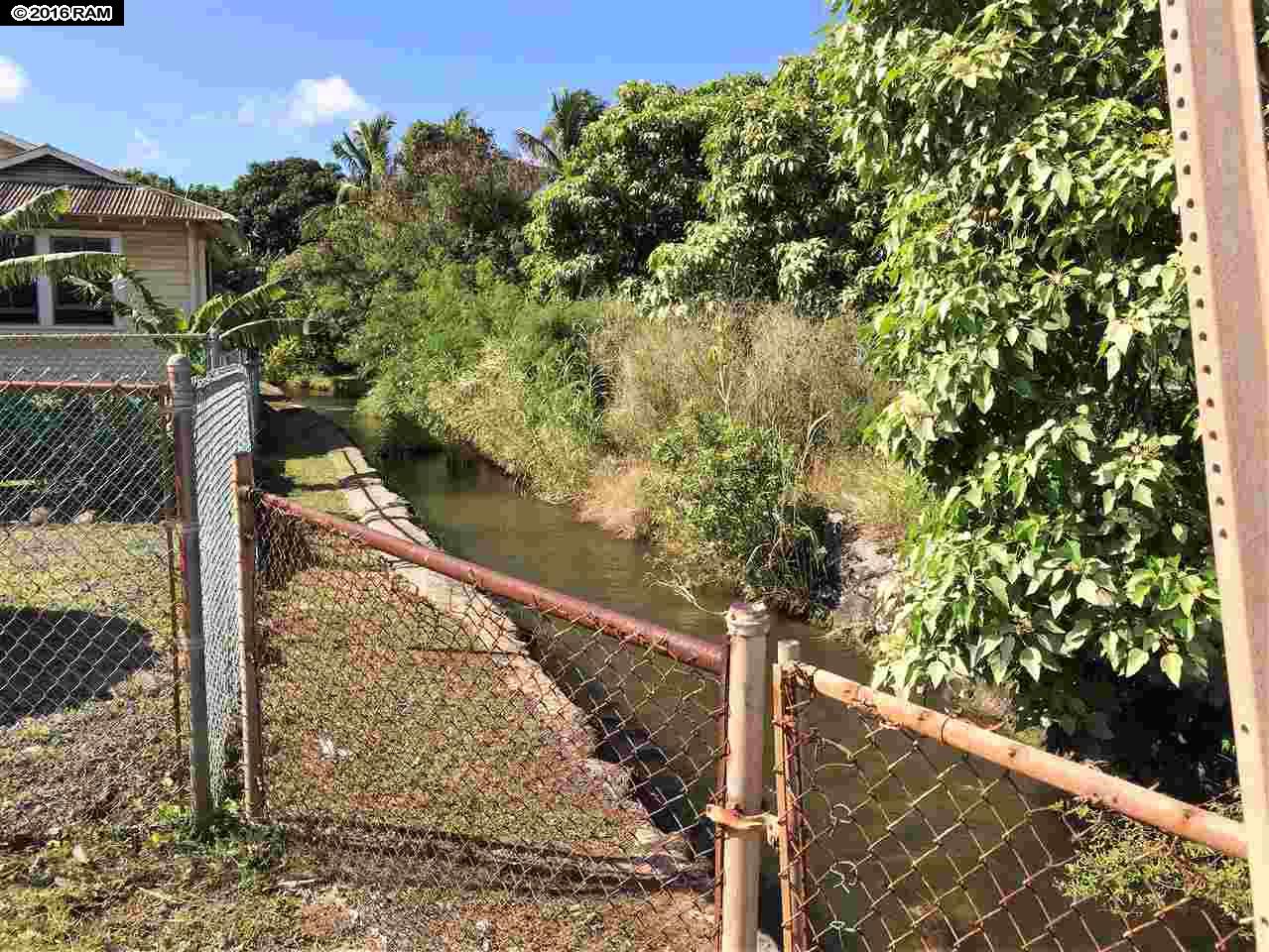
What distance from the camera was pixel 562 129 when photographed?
3105cm

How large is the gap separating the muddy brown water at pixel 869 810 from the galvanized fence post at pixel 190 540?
56.6 inches

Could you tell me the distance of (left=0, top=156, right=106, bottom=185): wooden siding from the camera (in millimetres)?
15367

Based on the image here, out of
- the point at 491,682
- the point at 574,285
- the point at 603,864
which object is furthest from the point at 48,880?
the point at 574,285

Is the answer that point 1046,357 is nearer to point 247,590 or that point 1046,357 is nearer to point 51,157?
point 247,590

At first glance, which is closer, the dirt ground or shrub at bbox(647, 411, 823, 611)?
the dirt ground

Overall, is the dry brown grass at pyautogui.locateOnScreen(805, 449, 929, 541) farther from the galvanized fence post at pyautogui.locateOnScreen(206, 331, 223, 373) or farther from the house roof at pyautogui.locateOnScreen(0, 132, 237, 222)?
the house roof at pyautogui.locateOnScreen(0, 132, 237, 222)

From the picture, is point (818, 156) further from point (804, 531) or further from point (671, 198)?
point (804, 531)

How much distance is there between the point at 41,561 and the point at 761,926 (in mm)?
6263

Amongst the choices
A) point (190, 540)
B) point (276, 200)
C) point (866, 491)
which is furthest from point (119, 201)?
point (276, 200)

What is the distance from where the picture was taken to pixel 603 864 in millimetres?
3762

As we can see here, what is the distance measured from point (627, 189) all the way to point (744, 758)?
1794 cm

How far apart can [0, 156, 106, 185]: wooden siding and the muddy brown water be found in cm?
822

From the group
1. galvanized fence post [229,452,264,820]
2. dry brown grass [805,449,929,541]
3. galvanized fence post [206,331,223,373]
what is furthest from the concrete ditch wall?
galvanized fence post [206,331,223,373]

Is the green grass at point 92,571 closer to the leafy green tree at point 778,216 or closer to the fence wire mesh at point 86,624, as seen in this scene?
the fence wire mesh at point 86,624
